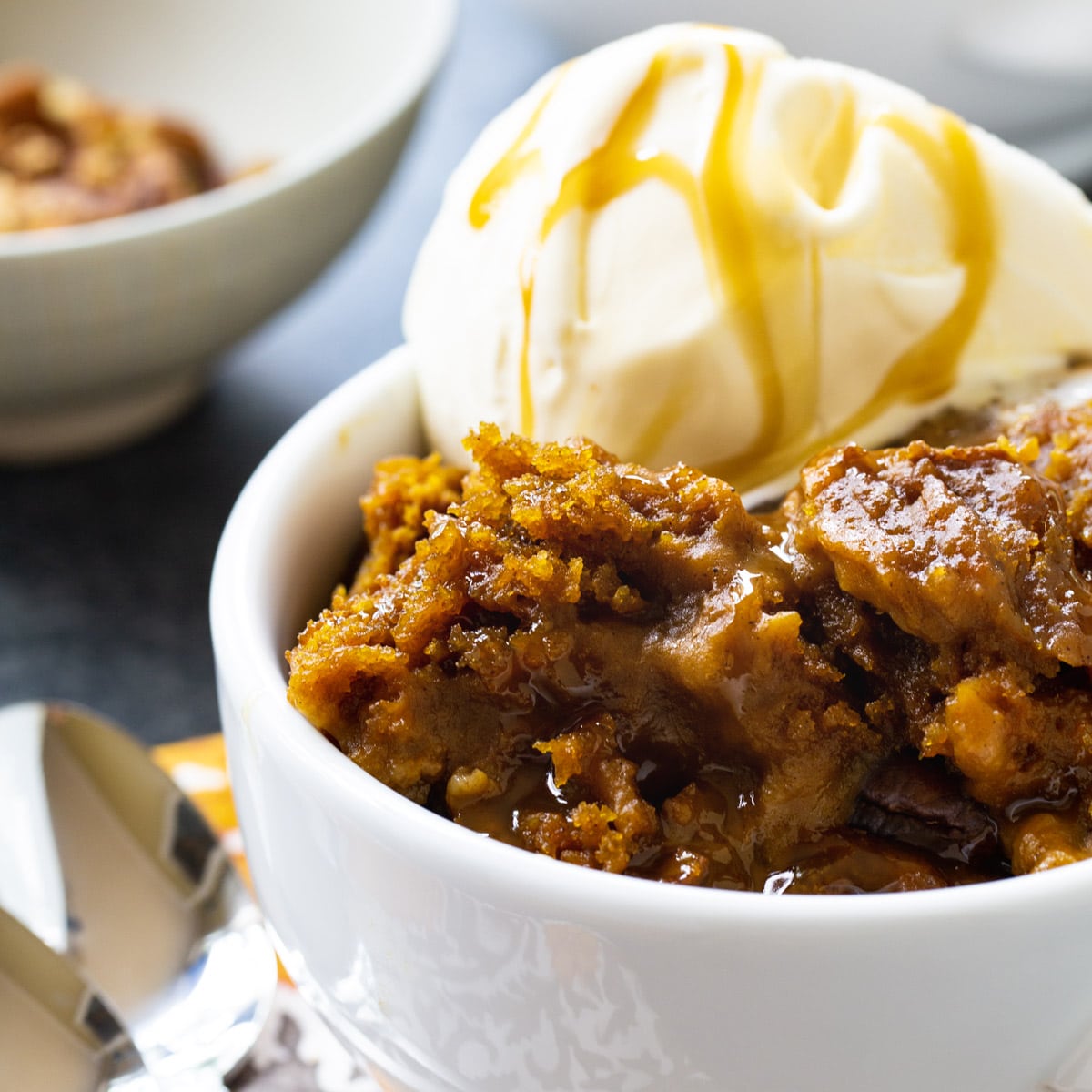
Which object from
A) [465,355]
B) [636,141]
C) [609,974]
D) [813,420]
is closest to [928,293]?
[813,420]

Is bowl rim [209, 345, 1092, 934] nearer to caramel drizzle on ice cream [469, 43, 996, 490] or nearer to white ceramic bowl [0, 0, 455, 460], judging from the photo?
caramel drizzle on ice cream [469, 43, 996, 490]

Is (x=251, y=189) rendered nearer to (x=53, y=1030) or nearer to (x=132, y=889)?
(x=132, y=889)

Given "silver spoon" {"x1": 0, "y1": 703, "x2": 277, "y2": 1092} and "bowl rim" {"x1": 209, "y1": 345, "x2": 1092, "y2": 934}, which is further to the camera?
"silver spoon" {"x1": 0, "y1": 703, "x2": 277, "y2": 1092}

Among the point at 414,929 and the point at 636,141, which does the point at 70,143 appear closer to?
the point at 636,141

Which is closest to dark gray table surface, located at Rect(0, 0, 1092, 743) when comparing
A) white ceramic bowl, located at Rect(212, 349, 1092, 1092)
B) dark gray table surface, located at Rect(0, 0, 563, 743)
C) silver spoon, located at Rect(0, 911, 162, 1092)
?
dark gray table surface, located at Rect(0, 0, 563, 743)

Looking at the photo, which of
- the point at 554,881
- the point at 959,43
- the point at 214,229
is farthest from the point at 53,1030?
the point at 959,43

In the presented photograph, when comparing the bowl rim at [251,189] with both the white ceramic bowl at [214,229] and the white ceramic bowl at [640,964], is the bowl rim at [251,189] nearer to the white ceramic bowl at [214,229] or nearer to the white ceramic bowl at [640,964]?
the white ceramic bowl at [214,229]

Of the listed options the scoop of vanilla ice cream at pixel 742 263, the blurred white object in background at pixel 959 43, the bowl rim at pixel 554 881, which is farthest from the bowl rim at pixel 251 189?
the bowl rim at pixel 554 881
